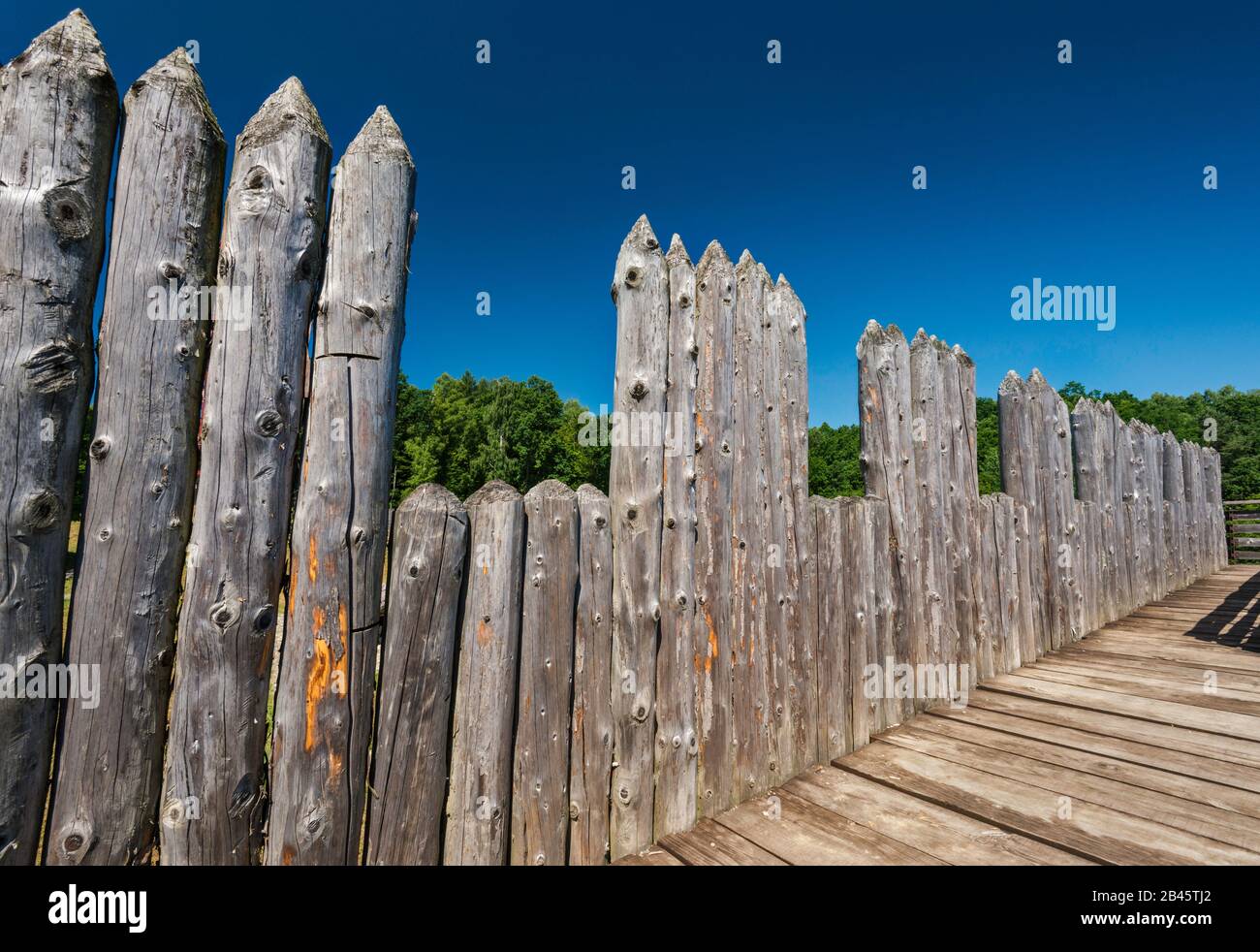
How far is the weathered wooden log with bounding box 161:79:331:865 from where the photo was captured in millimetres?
1909

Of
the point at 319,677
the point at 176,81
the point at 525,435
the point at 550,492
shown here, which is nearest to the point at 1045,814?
the point at 550,492

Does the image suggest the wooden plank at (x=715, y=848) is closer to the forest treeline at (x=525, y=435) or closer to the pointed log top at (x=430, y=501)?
the pointed log top at (x=430, y=501)

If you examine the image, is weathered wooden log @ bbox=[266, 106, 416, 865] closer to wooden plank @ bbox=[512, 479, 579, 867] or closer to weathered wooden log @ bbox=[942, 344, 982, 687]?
wooden plank @ bbox=[512, 479, 579, 867]

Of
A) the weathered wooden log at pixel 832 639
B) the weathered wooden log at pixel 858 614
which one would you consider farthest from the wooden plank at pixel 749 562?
the weathered wooden log at pixel 858 614

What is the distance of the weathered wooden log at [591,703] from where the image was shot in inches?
101

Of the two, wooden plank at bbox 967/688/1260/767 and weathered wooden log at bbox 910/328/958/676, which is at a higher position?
weathered wooden log at bbox 910/328/958/676

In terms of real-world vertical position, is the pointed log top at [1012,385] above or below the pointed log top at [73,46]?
below

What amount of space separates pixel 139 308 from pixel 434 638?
1.43 m

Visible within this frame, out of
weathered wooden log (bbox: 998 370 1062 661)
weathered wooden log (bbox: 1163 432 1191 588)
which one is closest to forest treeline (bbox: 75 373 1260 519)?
weathered wooden log (bbox: 1163 432 1191 588)

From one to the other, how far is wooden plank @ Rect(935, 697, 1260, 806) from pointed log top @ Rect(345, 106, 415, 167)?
4.58 m

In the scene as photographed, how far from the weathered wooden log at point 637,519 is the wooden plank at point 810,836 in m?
0.51

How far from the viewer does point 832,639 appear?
360 cm
